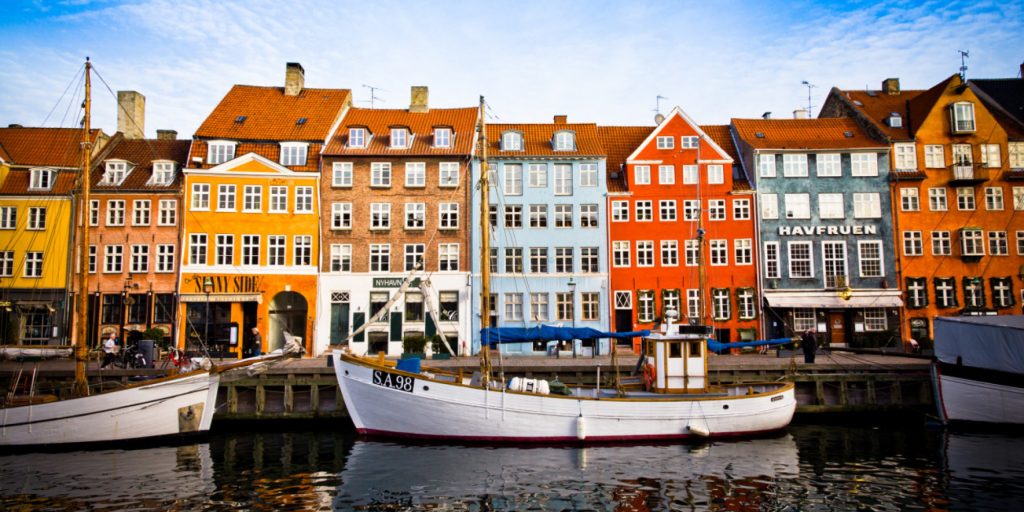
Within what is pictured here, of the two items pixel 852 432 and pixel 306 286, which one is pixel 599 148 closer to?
pixel 306 286

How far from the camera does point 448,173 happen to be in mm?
39219

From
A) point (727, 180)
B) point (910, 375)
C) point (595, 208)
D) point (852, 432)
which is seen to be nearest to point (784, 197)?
point (727, 180)

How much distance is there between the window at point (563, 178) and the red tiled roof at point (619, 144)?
8.42 feet

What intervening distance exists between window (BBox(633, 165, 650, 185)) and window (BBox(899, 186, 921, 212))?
1502 cm

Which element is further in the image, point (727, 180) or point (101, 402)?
point (727, 180)

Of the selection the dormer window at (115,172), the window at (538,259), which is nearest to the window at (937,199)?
the window at (538,259)

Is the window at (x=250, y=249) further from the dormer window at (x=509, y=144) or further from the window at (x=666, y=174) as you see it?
the window at (x=666, y=174)

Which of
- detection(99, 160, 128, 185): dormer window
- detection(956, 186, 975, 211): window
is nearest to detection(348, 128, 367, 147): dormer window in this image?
detection(99, 160, 128, 185): dormer window

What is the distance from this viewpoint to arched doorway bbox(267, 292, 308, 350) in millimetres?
38469

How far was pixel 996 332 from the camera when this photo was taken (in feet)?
76.2

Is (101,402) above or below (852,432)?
→ above

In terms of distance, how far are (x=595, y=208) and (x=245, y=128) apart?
21575 mm

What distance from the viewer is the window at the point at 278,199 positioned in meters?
38.2

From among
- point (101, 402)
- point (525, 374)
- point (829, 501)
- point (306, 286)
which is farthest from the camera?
point (306, 286)
